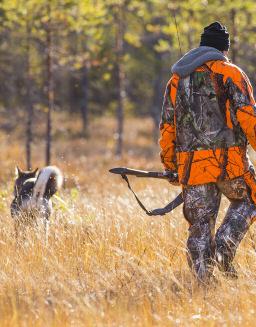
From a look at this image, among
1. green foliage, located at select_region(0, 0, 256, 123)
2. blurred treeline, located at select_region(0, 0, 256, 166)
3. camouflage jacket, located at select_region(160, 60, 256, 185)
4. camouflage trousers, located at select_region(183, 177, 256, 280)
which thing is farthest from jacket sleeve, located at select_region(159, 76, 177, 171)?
green foliage, located at select_region(0, 0, 256, 123)

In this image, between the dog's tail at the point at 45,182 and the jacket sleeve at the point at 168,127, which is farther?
the dog's tail at the point at 45,182

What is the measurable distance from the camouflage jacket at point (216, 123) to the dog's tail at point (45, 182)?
298 cm

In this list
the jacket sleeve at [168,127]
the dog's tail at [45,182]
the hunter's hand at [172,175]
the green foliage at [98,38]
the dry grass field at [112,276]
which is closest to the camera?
the dry grass field at [112,276]

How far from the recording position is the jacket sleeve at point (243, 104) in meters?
5.54

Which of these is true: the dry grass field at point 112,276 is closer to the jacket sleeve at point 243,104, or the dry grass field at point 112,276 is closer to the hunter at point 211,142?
the hunter at point 211,142

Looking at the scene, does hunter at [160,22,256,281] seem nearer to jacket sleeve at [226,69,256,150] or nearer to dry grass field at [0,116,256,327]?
jacket sleeve at [226,69,256,150]

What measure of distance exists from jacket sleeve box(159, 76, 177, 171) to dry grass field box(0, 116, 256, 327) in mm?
857

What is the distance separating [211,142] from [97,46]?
14556mm

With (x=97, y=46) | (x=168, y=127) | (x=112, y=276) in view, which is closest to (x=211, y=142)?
(x=168, y=127)

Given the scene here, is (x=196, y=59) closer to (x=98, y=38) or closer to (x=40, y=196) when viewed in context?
(x=40, y=196)

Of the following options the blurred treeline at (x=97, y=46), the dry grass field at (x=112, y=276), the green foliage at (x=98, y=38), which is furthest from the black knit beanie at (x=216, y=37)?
the dry grass field at (x=112, y=276)

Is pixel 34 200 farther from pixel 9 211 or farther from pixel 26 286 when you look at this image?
pixel 26 286

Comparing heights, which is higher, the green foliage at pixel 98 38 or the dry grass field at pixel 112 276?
the green foliage at pixel 98 38

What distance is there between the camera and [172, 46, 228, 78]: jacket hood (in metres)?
5.67
